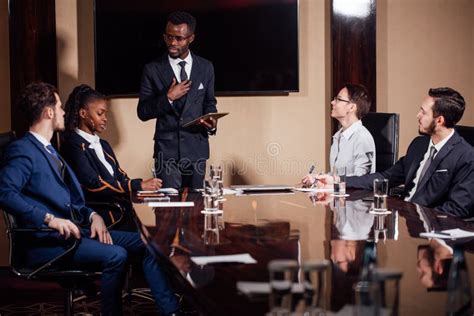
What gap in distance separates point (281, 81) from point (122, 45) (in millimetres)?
1190

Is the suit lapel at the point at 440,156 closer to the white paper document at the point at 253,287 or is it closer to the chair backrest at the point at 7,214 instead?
the chair backrest at the point at 7,214

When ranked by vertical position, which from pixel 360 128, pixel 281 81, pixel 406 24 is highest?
pixel 406 24

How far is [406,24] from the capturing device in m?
5.93

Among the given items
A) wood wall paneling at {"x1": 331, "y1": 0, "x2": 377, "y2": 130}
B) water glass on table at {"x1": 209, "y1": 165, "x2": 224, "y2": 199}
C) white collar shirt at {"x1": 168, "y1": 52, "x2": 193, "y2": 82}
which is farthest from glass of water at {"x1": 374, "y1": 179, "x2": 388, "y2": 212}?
wood wall paneling at {"x1": 331, "y1": 0, "x2": 377, "y2": 130}

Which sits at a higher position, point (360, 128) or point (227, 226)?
point (360, 128)

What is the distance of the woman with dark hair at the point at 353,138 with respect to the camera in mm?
4461

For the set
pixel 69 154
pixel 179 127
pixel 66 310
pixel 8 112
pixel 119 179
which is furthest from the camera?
pixel 8 112

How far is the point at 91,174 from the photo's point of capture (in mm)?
3986

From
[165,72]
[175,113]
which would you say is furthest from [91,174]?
[165,72]

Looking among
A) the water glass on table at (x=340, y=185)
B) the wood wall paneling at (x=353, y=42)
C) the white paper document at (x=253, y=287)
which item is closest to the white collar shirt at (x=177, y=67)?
the wood wall paneling at (x=353, y=42)

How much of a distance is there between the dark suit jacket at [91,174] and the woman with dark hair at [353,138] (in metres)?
1.22

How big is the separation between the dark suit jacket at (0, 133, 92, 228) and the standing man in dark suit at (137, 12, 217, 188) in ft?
4.70


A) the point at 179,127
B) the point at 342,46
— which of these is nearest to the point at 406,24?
the point at 342,46

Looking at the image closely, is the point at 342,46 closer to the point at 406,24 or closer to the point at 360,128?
the point at 406,24
